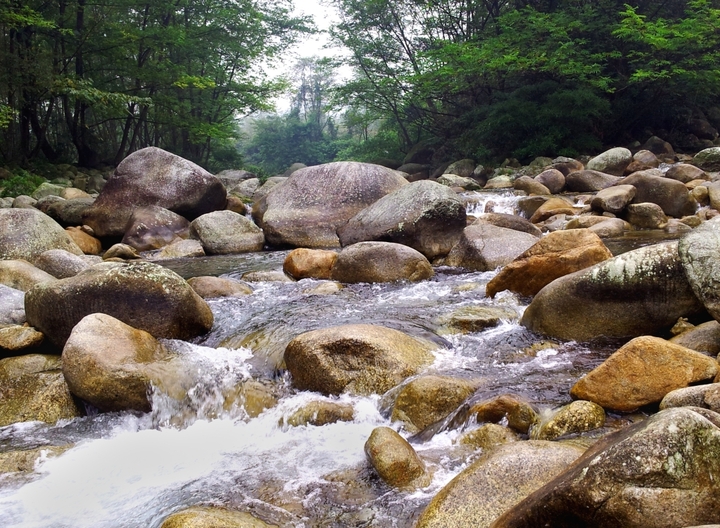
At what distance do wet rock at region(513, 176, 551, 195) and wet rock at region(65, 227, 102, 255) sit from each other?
1101cm

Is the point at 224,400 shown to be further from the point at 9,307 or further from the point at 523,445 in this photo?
the point at 9,307

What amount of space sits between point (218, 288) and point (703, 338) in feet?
17.6

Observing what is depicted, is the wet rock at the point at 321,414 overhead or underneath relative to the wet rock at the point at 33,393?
overhead

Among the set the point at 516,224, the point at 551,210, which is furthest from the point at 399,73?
the point at 516,224

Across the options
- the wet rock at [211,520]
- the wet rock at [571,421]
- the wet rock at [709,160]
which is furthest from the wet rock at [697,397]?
the wet rock at [709,160]

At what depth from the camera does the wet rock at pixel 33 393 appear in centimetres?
441

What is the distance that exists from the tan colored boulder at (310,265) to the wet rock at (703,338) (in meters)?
4.94

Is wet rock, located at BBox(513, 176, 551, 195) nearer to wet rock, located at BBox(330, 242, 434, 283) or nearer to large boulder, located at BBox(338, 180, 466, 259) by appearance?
large boulder, located at BBox(338, 180, 466, 259)

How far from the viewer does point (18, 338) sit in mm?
5203

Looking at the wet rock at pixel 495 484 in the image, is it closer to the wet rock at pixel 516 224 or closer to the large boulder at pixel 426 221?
the large boulder at pixel 426 221

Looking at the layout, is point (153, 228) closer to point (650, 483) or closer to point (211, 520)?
point (211, 520)

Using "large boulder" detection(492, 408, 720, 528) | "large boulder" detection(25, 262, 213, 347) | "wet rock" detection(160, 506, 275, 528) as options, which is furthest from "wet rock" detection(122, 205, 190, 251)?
"large boulder" detection(492, 408, 720, 528)

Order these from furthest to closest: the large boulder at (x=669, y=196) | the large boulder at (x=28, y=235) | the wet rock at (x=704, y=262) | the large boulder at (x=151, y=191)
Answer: the large boulder at (x=151, y=191) → the large boulder at (x=669, y=196) → the large boulder at (x=28, y=235) → the wet rock at (x=704, y=262)

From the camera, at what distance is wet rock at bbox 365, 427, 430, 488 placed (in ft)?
10.4
